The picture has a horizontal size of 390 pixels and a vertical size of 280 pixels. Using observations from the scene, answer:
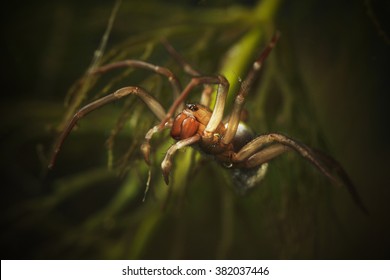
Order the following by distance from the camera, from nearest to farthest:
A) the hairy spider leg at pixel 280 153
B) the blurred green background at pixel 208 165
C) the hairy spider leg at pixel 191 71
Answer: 1. the hairy spider leg at pixel 280 153
2. the hairy spider leg at pixel 191 71
3. the blurred green background at pixel 208 165

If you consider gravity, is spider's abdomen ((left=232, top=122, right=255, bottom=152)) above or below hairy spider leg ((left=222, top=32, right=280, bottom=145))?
below

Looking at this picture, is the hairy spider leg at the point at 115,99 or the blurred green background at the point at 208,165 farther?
the blurred green background at the point at 208,165

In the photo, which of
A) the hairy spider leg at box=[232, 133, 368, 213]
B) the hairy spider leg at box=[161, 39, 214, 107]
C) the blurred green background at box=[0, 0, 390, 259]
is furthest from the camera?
the blurred green background at box=[0, 0, 390, 259]

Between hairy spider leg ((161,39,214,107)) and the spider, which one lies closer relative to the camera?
the spider

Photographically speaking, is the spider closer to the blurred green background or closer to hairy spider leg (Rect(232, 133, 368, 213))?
hairy spider leg (Rect(232, 133, 368, 213))

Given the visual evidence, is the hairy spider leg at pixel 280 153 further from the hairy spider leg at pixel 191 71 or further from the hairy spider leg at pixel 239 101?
the hairy spider leg at pixel 191 71

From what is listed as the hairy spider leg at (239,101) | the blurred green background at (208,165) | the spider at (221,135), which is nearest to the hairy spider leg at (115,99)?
the spider at (221,135)

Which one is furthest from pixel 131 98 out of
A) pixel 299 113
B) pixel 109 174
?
pixel 109 174

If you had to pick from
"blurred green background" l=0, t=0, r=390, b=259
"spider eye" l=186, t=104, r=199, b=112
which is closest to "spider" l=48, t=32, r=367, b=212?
"spider eye" l=186, t=104, r=199, b=112
